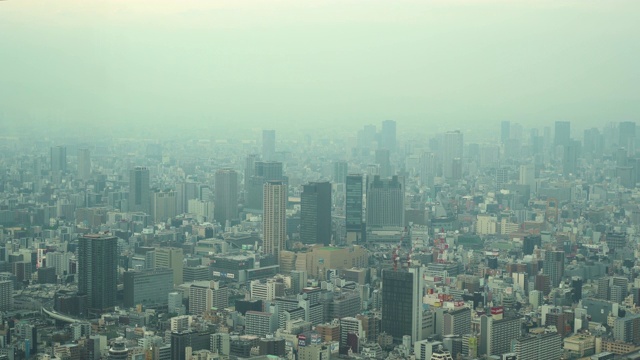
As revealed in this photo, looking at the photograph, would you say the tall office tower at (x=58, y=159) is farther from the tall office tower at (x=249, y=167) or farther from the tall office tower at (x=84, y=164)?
the tall office tower at (x=249, y=167)

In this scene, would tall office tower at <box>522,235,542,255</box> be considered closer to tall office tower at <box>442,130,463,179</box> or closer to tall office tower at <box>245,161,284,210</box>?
tall office tower at <box>442,130,463,179</box>

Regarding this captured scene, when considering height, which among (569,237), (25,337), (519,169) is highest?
(519,169)

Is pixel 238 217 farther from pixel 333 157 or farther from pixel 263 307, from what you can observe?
pixel 263 307

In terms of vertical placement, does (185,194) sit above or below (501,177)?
below

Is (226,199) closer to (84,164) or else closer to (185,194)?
(185,194)

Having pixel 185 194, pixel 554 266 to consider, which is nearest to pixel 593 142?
pixel 554 266

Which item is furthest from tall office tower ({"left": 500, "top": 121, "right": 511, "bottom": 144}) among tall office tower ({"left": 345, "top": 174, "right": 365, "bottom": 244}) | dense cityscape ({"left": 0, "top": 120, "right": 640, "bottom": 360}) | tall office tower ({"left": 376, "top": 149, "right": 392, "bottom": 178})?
tall office tower ({"left": 345, "top": 174, "right": 365, "bottom": 244})

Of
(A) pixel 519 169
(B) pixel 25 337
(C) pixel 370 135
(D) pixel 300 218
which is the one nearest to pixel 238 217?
(D) pixel 300 218
